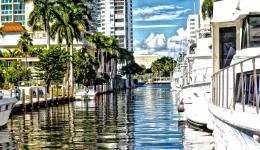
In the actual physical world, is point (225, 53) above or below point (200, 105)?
above

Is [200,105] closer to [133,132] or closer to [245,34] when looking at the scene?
[133,132]

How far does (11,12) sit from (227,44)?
16823 centimetres

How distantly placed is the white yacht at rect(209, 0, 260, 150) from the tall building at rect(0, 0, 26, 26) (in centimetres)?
16495

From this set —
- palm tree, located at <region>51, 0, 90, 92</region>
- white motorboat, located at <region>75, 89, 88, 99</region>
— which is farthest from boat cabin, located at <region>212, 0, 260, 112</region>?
palm tree, located at <region>51, 0, 90, 92</region>

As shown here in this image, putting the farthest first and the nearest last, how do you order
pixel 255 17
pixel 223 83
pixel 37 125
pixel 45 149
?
pixel 37 125 → pixel 45 149 → pixel 255 17 → pixel 223 83

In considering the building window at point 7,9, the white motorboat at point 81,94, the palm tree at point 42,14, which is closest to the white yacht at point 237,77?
the palm tree at point 42,14

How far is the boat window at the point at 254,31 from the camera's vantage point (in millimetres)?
17031

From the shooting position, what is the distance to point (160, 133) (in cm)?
3450

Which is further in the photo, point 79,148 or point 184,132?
point 184,132

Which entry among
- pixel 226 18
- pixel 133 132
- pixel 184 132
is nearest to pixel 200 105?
pixel 184 132

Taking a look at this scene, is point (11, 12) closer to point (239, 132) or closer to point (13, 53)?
point (13, 53)

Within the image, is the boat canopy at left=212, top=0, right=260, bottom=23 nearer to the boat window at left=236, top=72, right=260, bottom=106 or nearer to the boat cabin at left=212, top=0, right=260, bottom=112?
the boat cabin at left=212, top=0, right=260, bottom=112

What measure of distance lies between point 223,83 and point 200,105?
16623mm

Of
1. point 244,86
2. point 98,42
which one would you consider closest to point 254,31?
point 244,86
